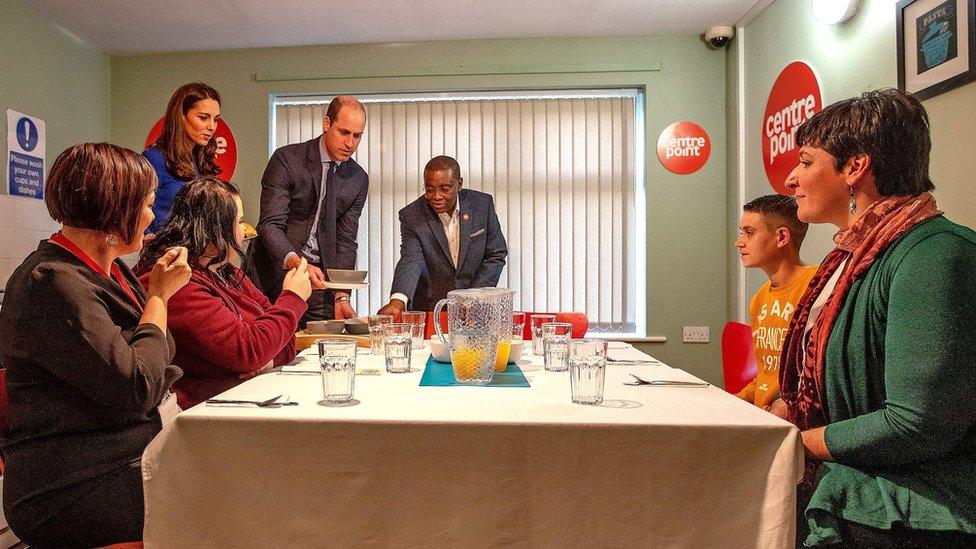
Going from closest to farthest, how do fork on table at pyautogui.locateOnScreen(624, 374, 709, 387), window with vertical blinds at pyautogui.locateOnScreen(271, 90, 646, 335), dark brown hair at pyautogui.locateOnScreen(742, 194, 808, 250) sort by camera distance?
fork on table at pyautogui.locateOnScreen(624, 374, 709, 387) → dark brown hair at pyautogui.locateOnScreen(742, 194, 808, 250) → window with vertical blinds at pyautogui.locateOnScreen(271, 90, 646, 335)

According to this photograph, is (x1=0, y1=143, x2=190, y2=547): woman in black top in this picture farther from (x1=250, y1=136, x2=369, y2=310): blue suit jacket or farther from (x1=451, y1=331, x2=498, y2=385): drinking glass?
(x1=250, y1=136, x2=369, y2=310): blue suit jacket

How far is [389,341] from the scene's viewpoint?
1.53m

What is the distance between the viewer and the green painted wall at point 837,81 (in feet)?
6.50

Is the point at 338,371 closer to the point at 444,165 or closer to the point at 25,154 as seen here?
the point at 444,165

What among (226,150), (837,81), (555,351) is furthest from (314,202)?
(837,81)

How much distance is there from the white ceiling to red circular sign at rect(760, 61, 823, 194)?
1.90 feet

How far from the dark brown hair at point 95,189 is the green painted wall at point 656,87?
293 centimetres

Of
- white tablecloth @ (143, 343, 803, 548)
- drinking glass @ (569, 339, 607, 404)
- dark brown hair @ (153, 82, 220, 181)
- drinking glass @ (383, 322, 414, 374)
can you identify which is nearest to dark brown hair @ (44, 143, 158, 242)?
white tablecloth @ (143, 343, 803, 548)

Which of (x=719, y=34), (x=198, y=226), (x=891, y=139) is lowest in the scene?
(x=198, y=226)

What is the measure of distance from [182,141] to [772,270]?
2.68m

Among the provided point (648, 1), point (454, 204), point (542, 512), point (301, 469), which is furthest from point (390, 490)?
point (648, 1)

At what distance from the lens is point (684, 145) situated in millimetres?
3912

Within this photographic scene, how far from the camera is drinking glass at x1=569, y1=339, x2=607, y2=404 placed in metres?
1.19

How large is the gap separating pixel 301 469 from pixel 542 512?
0.43 metres
